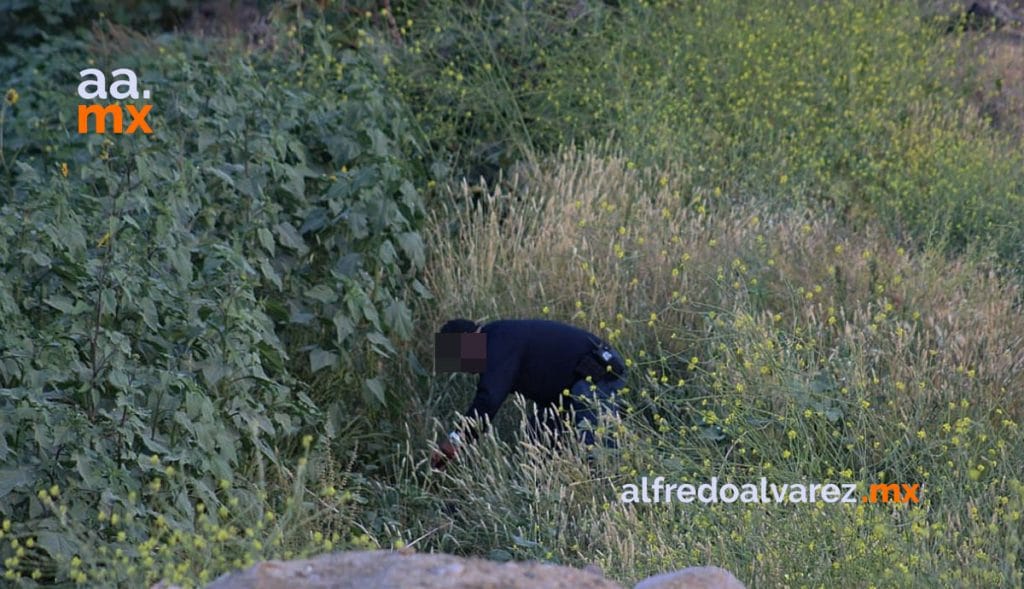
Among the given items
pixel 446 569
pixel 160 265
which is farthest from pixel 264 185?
pixel 446 569

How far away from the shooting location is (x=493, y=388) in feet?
23.2

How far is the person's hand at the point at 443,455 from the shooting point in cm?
695

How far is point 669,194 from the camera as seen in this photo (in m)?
8.79

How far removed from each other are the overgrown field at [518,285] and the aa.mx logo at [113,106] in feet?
0.48

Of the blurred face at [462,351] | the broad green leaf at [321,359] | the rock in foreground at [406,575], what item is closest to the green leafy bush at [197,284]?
the broad green leaf at [321,359]

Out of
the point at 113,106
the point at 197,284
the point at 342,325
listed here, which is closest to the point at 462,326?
the point at 342,325

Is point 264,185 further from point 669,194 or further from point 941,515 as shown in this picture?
point 941,515

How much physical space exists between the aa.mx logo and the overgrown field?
0.48 feet

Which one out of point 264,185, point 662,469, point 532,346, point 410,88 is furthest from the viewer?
point 410,88

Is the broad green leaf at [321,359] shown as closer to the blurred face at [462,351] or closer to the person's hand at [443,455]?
the blurred face at [462,351]

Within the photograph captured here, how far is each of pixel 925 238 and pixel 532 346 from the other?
3.18 meters

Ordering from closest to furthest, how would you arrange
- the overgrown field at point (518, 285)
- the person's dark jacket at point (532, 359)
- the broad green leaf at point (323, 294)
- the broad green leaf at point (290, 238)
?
the overgrown field at point (518, 285), the person's dark jacket at point (532, 359), the broad green leaf at point (323, 294), the broad green leaf at point (290, 238)

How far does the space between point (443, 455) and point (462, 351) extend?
24.0 inches

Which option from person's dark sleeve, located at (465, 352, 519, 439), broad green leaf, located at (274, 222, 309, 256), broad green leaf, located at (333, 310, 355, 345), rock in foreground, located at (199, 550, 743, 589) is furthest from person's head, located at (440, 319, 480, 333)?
rock in foreground, located at (199, 550, 743, 589)
